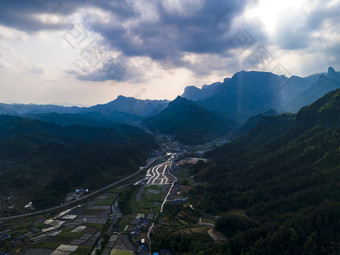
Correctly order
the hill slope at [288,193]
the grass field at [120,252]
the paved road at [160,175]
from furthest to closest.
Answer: the paved road at [160,175] < the grass field at [120,252] < the hill slope at [288,193]

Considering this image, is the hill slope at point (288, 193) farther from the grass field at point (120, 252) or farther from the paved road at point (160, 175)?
the grass field at point (120, 252)

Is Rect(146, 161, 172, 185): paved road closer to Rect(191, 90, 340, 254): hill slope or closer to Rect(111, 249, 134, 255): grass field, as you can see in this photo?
Rect(191, 90, 340, 254): hill slope

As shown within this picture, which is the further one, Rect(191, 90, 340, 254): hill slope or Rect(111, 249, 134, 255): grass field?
Rect(111, 249, 134, 255): grass field

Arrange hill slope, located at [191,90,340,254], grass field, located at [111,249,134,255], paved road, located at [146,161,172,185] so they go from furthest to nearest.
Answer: paved road, located at [146,161,172,185]
grass field, located at [111,249,134,255]
hill slope, located at [191,90,340,254]

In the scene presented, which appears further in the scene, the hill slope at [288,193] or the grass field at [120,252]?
the grass field at [120,252]

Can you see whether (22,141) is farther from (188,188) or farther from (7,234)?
(188,188)

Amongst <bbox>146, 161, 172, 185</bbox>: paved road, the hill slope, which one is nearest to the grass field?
the hill slope

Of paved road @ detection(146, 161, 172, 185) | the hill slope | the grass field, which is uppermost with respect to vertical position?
the hill slope

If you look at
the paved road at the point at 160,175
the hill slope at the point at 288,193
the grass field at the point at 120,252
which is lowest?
the grass field at the point at 120,252

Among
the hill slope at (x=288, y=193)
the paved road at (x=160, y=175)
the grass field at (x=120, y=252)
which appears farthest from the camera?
the paved road at (x=160, y=175)

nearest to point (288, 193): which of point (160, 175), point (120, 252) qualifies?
point (120, 252)

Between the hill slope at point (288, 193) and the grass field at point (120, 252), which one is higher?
the hill slope at point (288, 193)

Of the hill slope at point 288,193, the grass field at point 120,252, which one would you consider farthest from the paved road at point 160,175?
the grass field at point 120,252

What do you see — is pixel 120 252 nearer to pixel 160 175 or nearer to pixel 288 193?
pixel 288 193
